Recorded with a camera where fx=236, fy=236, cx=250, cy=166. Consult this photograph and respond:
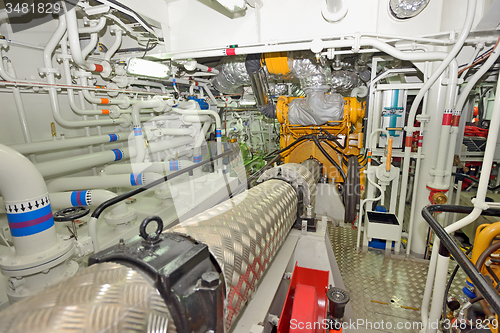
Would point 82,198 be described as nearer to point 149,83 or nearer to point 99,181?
point 99,181

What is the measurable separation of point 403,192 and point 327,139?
5.01ft

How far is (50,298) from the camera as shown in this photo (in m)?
0.55

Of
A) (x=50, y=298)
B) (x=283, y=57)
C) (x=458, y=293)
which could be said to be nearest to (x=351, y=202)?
(x=458, y=293)

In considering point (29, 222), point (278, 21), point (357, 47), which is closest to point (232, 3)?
point (278, 21)

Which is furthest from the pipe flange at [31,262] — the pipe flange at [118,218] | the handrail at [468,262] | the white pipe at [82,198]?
the handrail at [468,262]

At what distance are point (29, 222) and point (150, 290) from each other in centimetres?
129

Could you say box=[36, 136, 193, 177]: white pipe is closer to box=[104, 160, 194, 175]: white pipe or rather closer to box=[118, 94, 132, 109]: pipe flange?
box=[104, 160, 194, 175]: white pipe

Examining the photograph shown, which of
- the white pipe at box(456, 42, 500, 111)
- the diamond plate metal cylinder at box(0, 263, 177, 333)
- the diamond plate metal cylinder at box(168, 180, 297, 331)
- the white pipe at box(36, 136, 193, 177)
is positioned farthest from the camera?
the white pipe at box(36, 136, 193, 177)

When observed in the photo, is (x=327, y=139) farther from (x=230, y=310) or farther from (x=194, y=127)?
(x=230, y=310)

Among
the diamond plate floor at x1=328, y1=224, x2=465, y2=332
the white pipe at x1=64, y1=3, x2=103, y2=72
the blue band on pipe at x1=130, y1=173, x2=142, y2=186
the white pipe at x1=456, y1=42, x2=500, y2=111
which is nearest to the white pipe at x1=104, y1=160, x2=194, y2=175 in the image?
the blue band on pipe at x1=130, y1=173, x2=142, y2=186

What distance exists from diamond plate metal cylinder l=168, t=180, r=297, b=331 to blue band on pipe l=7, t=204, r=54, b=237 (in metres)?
0.99

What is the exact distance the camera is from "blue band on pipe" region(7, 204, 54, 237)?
1.38m

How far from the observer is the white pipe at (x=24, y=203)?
130 centimetres

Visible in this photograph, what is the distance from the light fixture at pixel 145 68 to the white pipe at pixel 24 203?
2076mm
